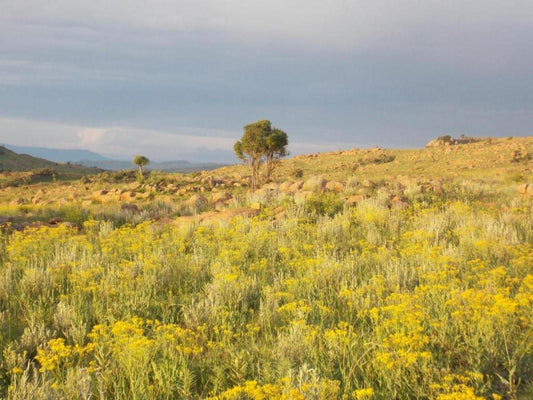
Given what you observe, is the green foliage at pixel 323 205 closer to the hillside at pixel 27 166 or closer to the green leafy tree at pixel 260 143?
the green leafy tree at pixel 260 143

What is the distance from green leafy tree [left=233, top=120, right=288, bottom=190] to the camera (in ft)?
88.4

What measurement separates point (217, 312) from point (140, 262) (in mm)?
2216

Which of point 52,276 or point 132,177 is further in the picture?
point 132,177

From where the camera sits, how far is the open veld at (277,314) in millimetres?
3295

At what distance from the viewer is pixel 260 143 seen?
27.0 meters

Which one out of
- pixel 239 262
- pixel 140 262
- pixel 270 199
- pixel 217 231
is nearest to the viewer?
pixel 140 262

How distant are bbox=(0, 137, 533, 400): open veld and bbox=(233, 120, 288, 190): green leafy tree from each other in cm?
1667

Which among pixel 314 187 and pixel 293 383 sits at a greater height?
pixel 314 187

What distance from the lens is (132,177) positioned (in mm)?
41875

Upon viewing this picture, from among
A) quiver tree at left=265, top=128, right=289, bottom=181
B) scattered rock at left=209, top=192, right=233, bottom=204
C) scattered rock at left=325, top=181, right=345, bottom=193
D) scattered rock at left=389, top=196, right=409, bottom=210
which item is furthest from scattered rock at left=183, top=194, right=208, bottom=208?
quiver tree at left=265, top=128, right=289, bottom=181

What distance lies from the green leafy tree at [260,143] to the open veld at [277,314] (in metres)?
16.7

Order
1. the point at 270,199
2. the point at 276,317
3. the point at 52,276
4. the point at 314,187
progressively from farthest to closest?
the point at 314,187 < the point at 270,199 < the point at 52,276 < the point at 276,317

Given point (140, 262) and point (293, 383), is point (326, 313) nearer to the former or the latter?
point (293, 383)

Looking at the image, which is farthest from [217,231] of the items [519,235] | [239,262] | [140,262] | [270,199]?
[519,235]
